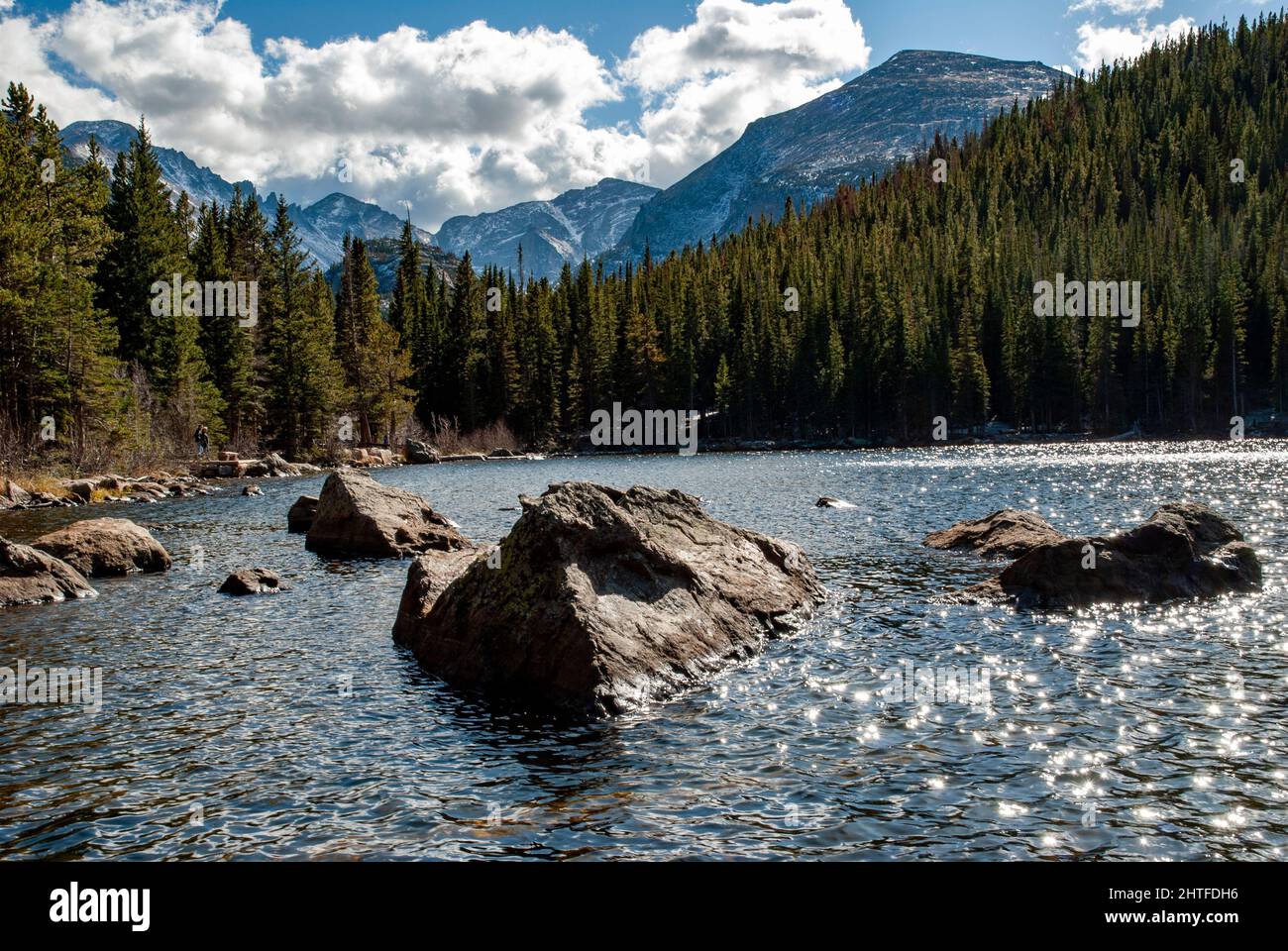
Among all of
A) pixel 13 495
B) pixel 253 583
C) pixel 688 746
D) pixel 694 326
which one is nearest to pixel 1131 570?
pixel 688 746

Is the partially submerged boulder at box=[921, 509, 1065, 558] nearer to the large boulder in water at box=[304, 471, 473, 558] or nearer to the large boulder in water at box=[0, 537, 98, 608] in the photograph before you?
the large boulder in water at box=[304, 471, 473, 558]

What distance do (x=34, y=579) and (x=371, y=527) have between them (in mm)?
9219

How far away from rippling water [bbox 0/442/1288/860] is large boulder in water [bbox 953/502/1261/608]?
2.40ft

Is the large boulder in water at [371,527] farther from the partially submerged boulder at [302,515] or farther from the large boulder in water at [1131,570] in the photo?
the large boulder in water at [1131,570]

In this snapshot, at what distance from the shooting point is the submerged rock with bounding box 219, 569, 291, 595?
21297 mm

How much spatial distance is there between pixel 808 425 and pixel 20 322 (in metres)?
103

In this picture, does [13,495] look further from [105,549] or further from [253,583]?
[253,583]

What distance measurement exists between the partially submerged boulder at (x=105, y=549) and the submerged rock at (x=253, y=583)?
3.72 m

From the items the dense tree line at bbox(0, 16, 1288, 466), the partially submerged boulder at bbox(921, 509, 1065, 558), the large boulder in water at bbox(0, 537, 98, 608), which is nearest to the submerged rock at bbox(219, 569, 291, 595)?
the large boulder in water at bbox(0, 537, 98, 608)

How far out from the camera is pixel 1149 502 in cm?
3812
